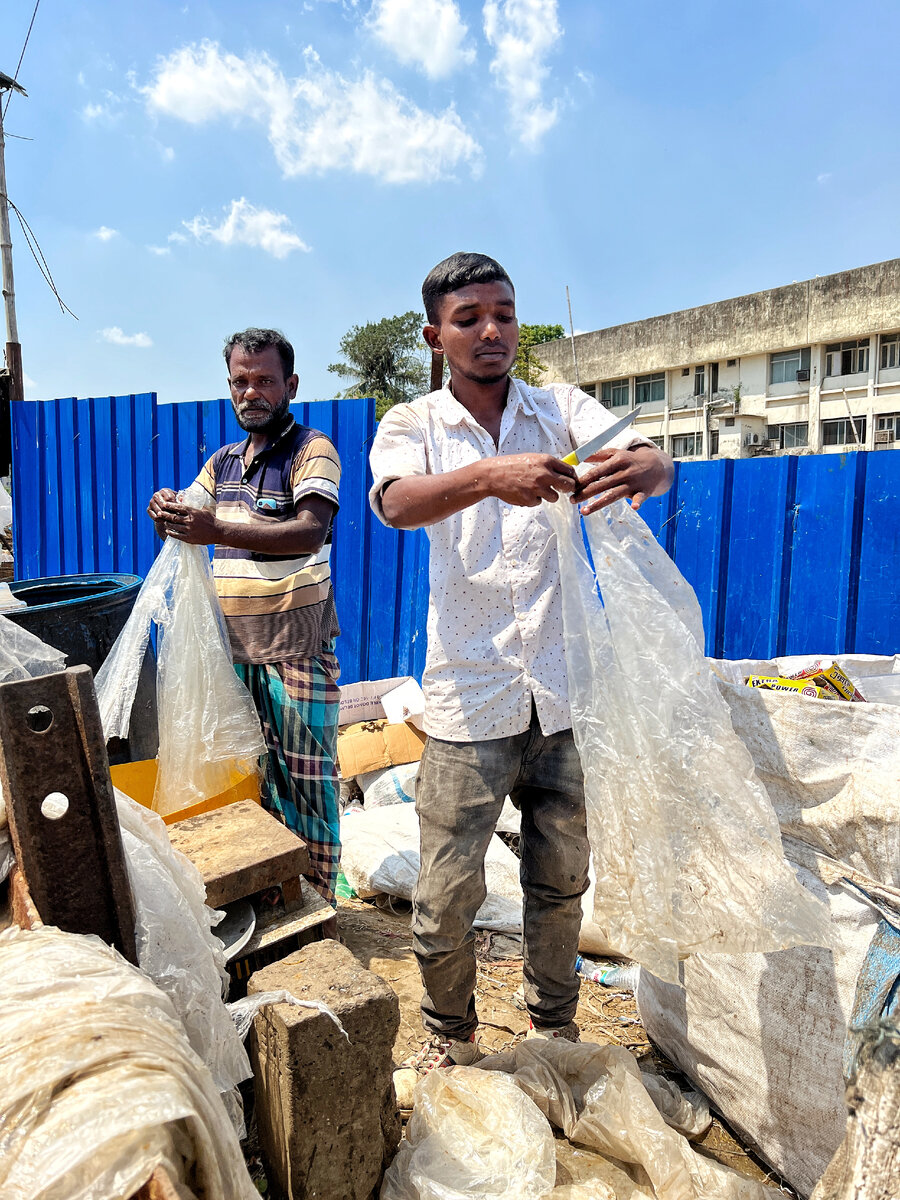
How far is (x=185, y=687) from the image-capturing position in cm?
242

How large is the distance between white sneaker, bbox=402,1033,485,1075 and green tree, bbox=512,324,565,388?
18689 millimetres

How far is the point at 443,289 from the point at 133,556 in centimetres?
502

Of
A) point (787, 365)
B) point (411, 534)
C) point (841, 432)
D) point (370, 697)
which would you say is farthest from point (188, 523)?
point (787, 365)

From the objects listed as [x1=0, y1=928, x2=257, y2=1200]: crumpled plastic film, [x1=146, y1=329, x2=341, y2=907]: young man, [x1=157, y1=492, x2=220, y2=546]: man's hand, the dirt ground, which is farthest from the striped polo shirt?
[x1=0, y1=928, x2=257, y2=1200]: crumpled plastic film

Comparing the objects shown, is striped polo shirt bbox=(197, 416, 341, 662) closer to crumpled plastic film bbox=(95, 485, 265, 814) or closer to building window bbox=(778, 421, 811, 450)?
crumpled plastic film bbox=(95, 485, 265, 814)

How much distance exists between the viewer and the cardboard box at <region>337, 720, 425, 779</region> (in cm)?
377

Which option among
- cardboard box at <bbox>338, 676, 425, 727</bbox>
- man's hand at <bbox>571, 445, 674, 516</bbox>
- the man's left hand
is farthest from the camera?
cardboard box at <bbox>338, 676, 425, 727</bbox>

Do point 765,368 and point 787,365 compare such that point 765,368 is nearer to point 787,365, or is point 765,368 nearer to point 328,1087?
point 787,365

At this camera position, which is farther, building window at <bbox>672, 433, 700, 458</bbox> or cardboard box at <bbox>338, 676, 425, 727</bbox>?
building window at <bbox>672, 433, 700, 458</bbox>

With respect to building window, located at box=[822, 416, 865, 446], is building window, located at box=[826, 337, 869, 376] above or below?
above

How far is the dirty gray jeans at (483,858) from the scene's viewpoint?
177 cm

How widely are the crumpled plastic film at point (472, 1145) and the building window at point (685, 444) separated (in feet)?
88.4

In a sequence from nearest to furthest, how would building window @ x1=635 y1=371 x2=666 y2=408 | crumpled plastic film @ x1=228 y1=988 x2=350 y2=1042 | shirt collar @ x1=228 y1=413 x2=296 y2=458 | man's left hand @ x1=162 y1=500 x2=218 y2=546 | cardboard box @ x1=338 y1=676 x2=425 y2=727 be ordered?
crumpled plastic film @ x1=228 y1=988 x2=350 y2=1042 → man's left hand @ x1=162 y1=500 x2=218 y2=546 → shirt collar @ x1=228 y1=413 x2=296 y2=458 → cardboard box @ x1=338 y1=676 x2=425 y2=727 → building window @ x1=635 y1=371 x2=666 y2=408

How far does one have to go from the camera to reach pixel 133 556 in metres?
6.14
